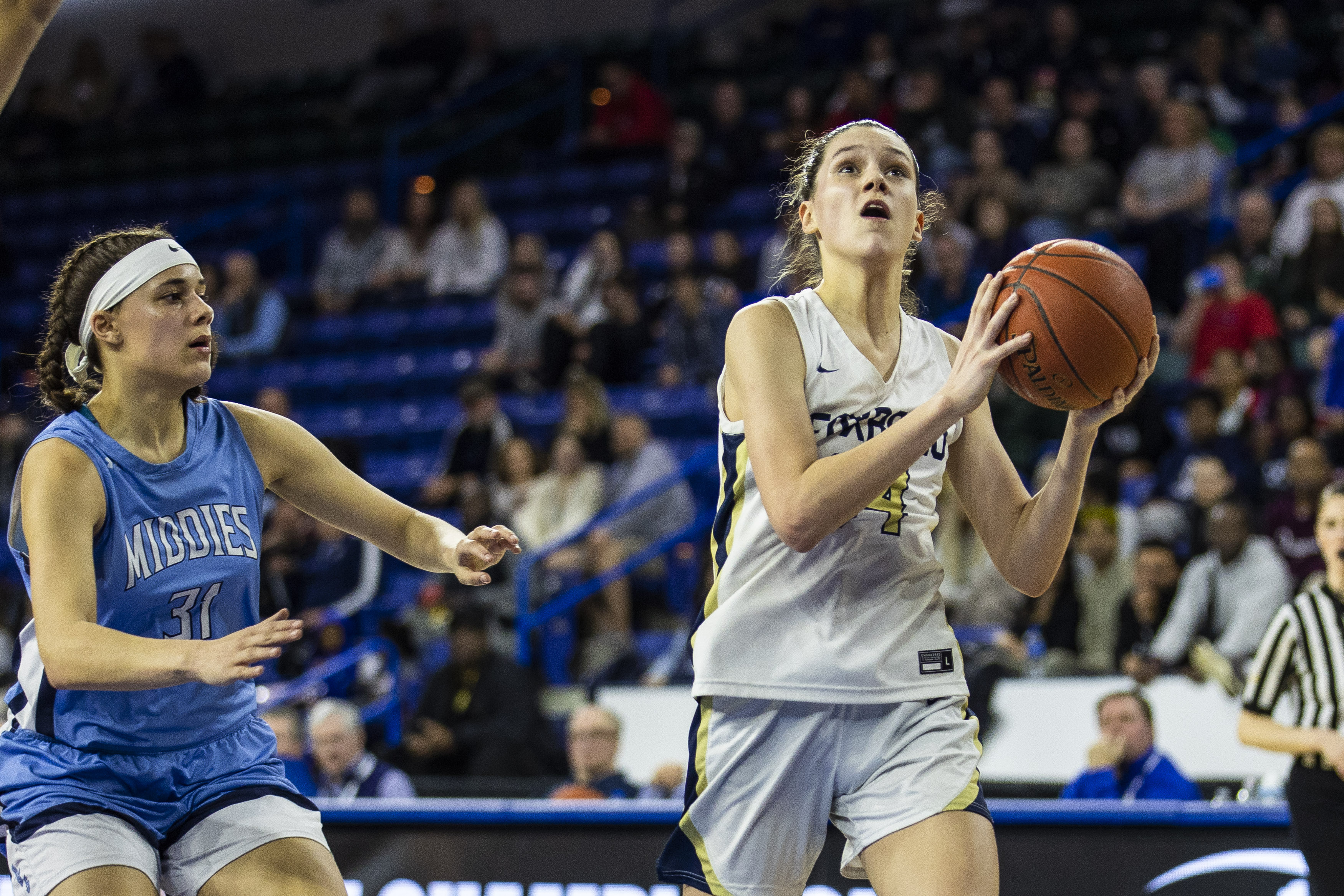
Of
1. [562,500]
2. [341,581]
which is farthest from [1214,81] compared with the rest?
[341,581]

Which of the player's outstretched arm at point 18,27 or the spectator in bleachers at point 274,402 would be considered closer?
the player's outstretched arm at point 18,27

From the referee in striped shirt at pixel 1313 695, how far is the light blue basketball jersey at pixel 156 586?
113 inches

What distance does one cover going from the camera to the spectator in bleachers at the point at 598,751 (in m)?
6.21

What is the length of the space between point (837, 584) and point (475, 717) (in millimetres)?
4939

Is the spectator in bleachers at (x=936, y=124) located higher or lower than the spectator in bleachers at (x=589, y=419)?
higher

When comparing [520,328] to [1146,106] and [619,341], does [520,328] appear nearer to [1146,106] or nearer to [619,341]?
[619,341]

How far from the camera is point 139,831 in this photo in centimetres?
285

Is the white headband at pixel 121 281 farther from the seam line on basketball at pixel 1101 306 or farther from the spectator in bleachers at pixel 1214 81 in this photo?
the spectator in bleachers at pixel 1214 81

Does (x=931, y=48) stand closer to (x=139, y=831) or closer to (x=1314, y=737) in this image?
(x=1314, y=737)

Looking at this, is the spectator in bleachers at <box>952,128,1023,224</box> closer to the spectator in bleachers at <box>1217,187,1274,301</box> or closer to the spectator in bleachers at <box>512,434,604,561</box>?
the spectator in bleachers at <box>1217,187,1274,301</box>

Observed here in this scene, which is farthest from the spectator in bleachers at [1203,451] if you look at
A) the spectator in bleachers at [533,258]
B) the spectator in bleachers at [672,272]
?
the spectator in bleachers at [533,258]

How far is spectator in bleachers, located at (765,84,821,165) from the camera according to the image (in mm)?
11664

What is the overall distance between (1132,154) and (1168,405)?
238 centimetres

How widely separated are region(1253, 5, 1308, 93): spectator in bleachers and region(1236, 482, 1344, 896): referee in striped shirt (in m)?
7.63
